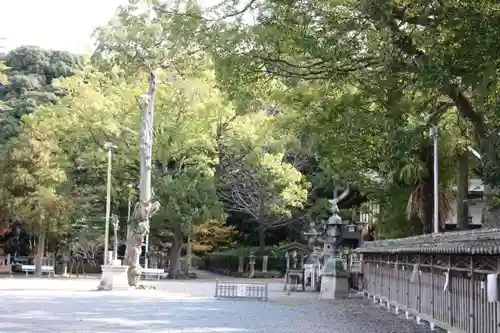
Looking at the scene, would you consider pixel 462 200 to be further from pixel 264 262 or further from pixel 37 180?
pixel 37 180

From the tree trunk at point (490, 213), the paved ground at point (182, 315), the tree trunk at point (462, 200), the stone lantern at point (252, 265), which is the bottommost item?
the paved ground at point (182, 315)

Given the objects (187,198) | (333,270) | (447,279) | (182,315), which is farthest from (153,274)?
(447,279)

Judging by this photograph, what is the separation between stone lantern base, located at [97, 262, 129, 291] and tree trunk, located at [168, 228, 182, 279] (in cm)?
1297

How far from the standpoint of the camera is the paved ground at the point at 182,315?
13430 mm

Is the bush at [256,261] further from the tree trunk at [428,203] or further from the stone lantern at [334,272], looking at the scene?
the tree trunk at [428,203]

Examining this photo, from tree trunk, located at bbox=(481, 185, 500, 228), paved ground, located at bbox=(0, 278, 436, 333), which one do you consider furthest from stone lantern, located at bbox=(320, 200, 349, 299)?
tree trunk, located at bbox=(481, 185, 500, 228)

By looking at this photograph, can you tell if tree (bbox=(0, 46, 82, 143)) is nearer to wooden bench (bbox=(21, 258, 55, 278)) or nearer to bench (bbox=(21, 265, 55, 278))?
wooden bench (bbox=(21, 258, 55, 278))

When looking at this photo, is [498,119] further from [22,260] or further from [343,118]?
[22,260]

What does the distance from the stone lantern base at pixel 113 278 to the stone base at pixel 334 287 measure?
7.32 meters

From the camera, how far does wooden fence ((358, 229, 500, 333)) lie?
9.90 m

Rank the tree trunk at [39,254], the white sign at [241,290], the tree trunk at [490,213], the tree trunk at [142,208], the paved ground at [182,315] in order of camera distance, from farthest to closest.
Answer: the tree trunk at [39,254] → the tree trunk at [142,208] → the white sign at [241,290] → the tree trunk at [490,213] → the paved ground at [182,315]

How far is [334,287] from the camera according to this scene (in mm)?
25234

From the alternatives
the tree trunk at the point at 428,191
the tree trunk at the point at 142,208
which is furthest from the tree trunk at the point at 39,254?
the tree trunk at the point at 428,191

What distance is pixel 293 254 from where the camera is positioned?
35156 mm
